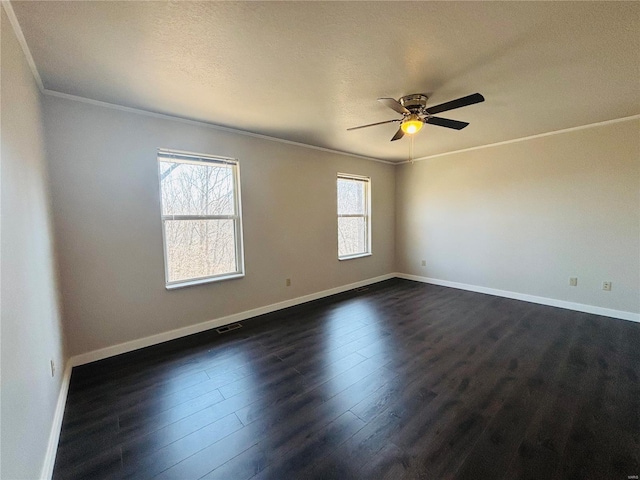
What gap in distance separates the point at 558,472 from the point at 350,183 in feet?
14.4

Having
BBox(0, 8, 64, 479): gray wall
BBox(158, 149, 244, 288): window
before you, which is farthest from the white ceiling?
BBox(158, 149, 244, 288): window

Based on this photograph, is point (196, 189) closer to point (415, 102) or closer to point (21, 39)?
point (21, 39)

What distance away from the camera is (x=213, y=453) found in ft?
5.07

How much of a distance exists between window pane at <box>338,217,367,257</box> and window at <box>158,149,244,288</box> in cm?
202

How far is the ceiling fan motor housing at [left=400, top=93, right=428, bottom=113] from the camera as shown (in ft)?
7.97

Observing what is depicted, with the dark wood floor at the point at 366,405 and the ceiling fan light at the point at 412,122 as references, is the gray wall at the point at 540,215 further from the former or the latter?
the ceiling fan light at the point at 412,122

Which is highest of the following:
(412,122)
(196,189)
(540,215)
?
(412,122)

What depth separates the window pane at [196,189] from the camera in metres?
2.98

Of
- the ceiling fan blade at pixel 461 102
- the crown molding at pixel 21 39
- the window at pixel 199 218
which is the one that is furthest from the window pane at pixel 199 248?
the ceiling fan blade at pixel 461 102

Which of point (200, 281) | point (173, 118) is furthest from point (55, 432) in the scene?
point (173, 118)

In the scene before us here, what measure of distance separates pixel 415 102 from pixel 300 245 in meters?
2.49

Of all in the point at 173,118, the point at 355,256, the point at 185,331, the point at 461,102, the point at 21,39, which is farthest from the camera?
the point at 355,256

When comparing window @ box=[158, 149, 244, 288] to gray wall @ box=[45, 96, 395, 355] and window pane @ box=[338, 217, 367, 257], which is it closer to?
gray wall @ box=[45, 96, 395, 355]

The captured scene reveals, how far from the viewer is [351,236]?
202 inches
